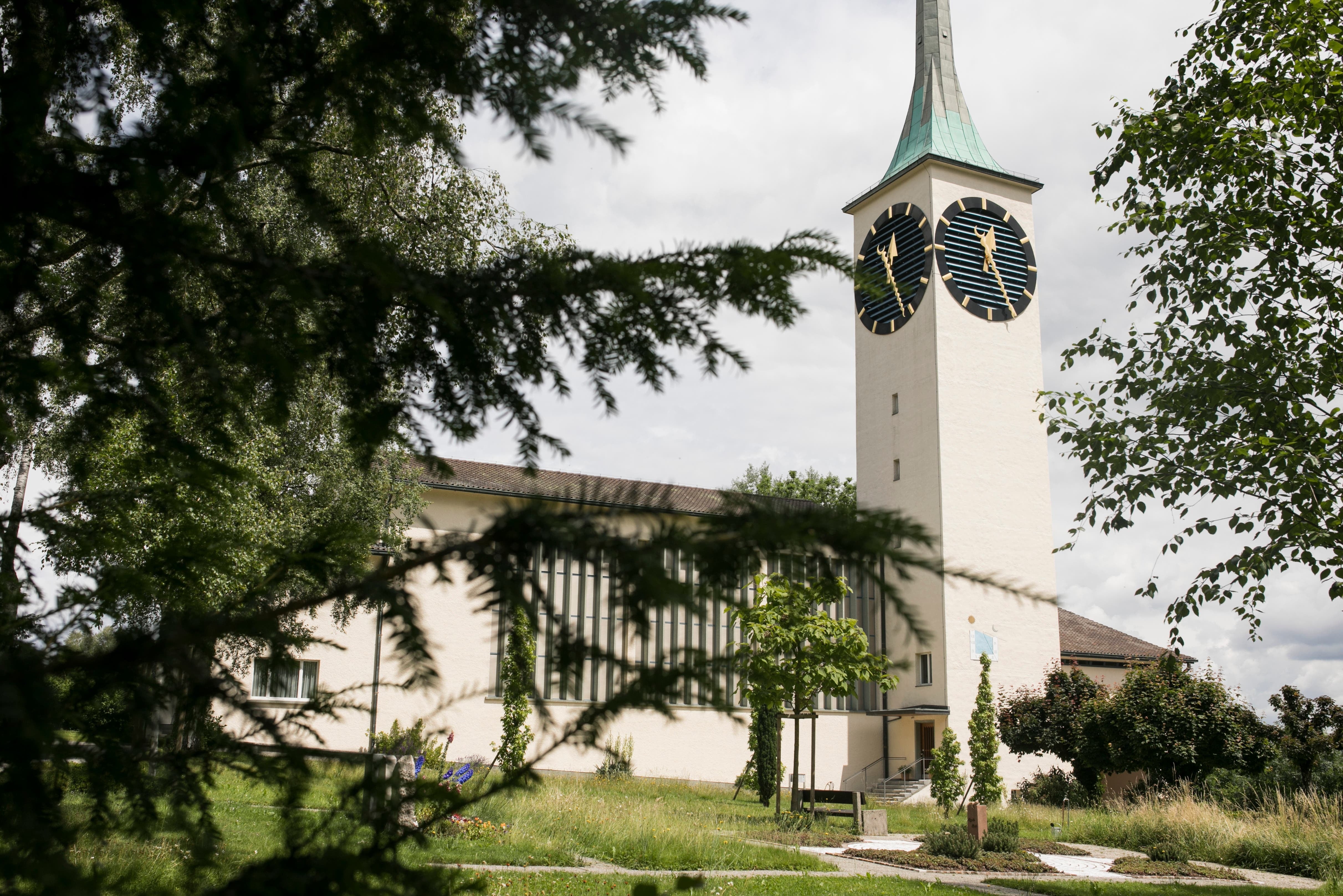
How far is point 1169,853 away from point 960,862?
3.69 metres

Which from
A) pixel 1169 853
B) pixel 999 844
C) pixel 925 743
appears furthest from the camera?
pixel 925 743

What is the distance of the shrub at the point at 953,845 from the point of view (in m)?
13.4

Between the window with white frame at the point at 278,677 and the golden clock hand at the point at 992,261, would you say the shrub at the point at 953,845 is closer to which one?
the window with white frame at the point at 278,677

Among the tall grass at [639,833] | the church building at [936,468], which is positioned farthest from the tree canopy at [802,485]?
the tall grass at [639,833]

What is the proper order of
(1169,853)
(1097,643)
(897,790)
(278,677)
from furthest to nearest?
(1097,643) < (897,790) < (1169,853) < (278,677)

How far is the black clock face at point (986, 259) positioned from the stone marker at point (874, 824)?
68.2ft

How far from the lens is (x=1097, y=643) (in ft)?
126

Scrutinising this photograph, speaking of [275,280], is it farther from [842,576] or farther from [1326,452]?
[1326,452]

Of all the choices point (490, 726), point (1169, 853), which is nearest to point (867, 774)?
point (490, 726)

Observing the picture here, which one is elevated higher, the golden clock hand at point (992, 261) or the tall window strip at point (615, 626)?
the golden clock hand at point (992, 261)

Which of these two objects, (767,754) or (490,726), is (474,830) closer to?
(767,754)

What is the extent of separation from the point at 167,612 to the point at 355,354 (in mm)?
644

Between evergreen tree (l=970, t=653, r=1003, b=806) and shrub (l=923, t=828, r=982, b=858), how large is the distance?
26.2ft

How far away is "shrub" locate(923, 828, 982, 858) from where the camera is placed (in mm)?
13391
